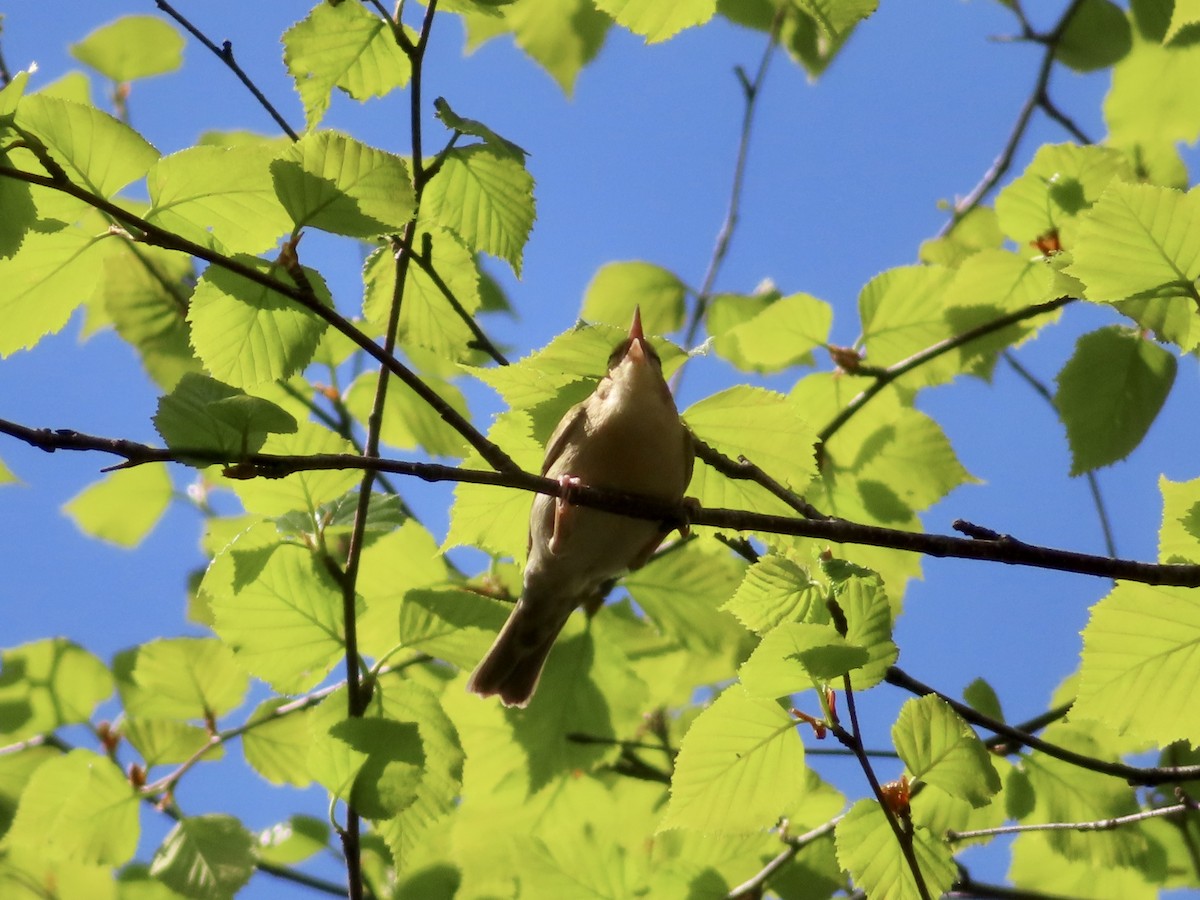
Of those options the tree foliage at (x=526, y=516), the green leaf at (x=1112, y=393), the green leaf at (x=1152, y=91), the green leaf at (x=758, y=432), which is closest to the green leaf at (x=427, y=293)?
the tree foliage at (x=526, y=516)

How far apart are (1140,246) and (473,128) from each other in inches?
45.5

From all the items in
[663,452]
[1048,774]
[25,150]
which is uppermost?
[25,150]

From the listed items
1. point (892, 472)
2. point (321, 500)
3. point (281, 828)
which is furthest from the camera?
point (281, 828)

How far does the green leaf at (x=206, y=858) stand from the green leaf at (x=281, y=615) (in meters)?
0.48

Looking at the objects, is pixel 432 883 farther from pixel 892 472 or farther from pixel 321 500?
pixel 892 472

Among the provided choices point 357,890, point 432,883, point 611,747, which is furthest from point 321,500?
point 432,883

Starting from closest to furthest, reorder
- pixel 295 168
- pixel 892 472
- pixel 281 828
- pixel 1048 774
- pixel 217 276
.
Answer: pixel 295 168 < pixel 217 276 < pixel 1048 774 < pixel 892 472 < pixel 281 828

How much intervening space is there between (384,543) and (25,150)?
3.92ft

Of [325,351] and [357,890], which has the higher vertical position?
[325,351]

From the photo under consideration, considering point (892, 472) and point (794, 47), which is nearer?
point (892, 472)

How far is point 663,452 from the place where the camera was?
2.56 metres

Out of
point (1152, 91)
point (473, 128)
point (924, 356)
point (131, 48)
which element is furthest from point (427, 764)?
point (1152, 91)

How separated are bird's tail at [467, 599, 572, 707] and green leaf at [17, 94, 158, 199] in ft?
4.81

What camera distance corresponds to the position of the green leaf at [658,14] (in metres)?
1.93
